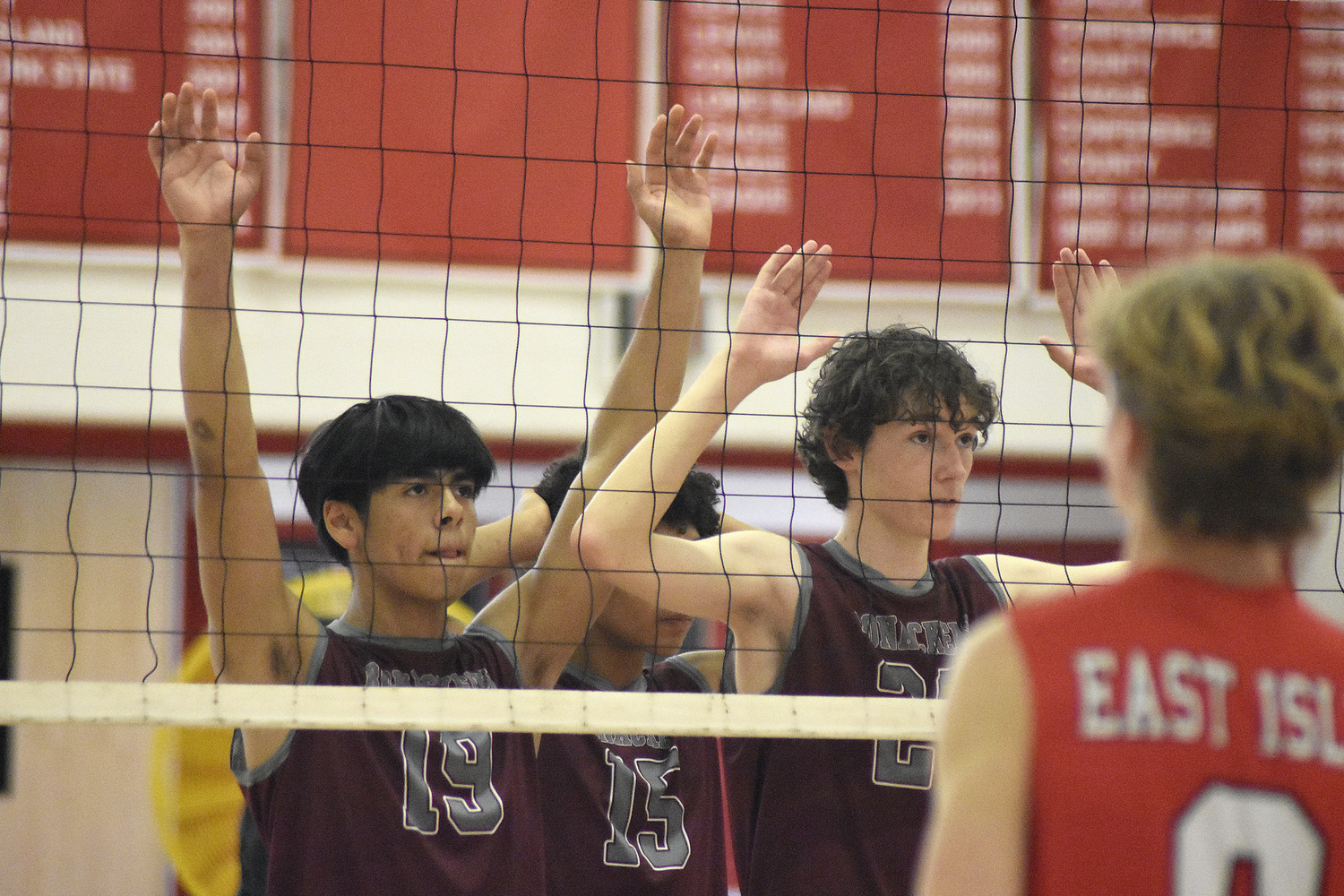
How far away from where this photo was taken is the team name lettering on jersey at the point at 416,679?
2107mm

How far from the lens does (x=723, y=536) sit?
218 centimetres

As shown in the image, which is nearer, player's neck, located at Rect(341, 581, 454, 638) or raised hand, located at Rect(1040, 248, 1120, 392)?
player's neck, located at Rect(341, 581, 454, 638)

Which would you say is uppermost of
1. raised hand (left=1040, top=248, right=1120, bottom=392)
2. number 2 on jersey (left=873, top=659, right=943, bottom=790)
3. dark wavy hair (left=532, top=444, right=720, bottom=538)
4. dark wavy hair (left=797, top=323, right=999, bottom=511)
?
raised hand (left=1040, top=248, right=1120, bottom=392)

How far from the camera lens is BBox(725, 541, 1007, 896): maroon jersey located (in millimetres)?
1979

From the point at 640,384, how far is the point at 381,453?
0.50 metres

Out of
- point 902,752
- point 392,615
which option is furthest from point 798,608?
point 392,615

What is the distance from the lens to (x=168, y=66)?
469 cm

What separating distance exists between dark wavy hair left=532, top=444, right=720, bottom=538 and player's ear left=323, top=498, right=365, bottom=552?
471 millimetres

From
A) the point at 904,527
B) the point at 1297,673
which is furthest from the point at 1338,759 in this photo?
the point at 904,527

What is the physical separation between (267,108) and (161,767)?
94.5 inches

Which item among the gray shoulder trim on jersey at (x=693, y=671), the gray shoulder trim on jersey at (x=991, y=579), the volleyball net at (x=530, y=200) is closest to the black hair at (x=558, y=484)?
the gray shoulder trim on jersey at (x=693, y=671)

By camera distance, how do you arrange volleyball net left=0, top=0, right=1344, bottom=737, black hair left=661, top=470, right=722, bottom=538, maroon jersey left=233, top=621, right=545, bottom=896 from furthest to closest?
volleyball net left=0, top=0, right=1344, bottom=737, black hair left=661, top=470, right=722, bottom=538, maroon jersey left=233, top=621, right=545, bottom=896

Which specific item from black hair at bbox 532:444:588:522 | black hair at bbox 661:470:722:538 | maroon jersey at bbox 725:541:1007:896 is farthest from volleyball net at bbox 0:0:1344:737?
maroon jersey at bbox 725:541:1007:896

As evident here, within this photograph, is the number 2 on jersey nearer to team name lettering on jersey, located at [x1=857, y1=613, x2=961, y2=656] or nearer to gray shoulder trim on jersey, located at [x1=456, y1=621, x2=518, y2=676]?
team name lettering on jersey, located at [x1=857, y1=613, x2=961, y2=656]
